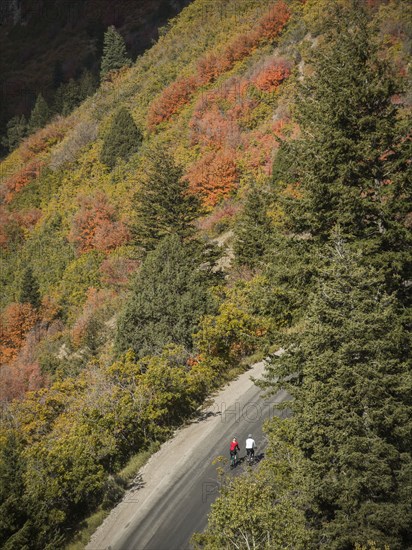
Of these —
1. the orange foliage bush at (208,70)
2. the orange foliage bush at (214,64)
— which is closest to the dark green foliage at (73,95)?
the orange foliage bush at (214,64)

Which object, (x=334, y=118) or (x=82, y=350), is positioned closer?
(x=334, y=118)

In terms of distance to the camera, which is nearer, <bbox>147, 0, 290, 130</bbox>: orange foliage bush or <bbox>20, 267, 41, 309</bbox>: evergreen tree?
<bbox>20, 267, 41, 309</bbox>: evergreen tree

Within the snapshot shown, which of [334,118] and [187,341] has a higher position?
[334,118]

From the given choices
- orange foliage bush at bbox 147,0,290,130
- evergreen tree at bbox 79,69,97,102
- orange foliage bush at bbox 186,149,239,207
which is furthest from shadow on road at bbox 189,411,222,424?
evergreen tree at bbox 79,69,97,102

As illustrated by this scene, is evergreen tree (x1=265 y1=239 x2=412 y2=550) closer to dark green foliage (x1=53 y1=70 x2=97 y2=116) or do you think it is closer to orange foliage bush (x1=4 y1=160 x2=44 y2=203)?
orange foliage bush (x1=4 y1=160 x2=44 y2=203)

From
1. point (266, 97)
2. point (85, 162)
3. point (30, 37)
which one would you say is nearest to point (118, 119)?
point (85, 162)

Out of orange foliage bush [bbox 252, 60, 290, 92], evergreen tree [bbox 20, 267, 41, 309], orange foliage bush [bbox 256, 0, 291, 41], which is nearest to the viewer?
evergreen tree [bbox 20, 267, 41, 309]

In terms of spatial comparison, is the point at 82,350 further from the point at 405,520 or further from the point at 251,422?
the point at 405,520
